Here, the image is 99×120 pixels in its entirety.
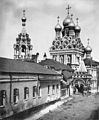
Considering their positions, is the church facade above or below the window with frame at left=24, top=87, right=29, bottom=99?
above

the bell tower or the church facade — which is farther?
the church facade

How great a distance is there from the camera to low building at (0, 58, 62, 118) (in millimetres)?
16139

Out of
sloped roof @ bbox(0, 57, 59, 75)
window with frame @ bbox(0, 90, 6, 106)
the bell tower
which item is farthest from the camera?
the bell tower

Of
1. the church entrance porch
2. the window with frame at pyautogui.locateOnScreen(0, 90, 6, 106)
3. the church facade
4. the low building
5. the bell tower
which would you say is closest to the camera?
the window with frame at pyautogui.locateOnScreen(0, 90, 6, 106)

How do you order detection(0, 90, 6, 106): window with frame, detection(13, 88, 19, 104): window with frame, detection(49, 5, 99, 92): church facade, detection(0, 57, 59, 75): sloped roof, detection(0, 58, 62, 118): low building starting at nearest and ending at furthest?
detection(0, 90, 6, 106): window with frame, detection(0, 58, 62, 118): low building, detection(0, 57, 59, 75): sloped roof, detection(13, 88, 19, 104): window with frame, detection(49, 5, 99, 92): church facade

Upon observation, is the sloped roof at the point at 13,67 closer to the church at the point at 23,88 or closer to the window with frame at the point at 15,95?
the church at the point at 23,88

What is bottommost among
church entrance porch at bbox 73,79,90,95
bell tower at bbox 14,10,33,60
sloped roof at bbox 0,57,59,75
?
church entrance porch at bbox 73,79,90,95

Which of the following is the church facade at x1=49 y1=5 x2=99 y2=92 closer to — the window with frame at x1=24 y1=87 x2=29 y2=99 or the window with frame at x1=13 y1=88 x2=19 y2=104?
the window with frame at x1=24 y1=87 x2=29 y2=99

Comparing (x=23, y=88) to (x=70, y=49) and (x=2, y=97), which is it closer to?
(x=2, y=97)

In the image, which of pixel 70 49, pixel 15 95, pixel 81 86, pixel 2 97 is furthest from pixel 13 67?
pixel 70 49

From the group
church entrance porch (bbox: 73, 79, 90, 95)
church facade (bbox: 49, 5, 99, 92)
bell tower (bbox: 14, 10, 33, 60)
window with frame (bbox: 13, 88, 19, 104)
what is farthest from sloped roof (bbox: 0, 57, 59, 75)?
church facade (bbox: 49, 5, 99, 92)

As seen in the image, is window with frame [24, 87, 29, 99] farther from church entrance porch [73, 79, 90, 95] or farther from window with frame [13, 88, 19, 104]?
church entrance porch [73, 79, 90, 95]

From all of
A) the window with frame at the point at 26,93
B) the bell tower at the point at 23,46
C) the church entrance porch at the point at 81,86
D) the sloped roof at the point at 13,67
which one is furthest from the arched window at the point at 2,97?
the bell tower at the point at 23,46

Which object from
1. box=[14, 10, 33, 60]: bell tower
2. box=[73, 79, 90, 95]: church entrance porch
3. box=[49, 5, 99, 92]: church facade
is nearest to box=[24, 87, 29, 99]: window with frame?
box=[73, 79, 90, 95]: church entrance porch
